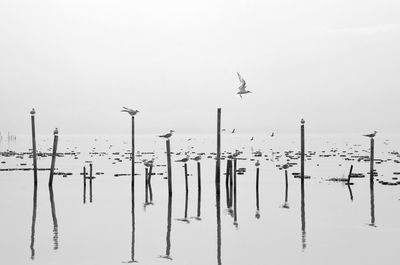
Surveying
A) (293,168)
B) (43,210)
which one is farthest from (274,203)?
(293,168)

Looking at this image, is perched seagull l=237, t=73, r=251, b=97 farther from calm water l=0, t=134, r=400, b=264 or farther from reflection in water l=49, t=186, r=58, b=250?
reflection in water l=49, t=186, r=58, b=250

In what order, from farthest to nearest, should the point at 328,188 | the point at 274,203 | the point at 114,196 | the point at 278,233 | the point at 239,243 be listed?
1. the point at 328,188
2. the point at 114,196
3. the point at 274,203
4. the point at 278,233
5. the point at 239,243

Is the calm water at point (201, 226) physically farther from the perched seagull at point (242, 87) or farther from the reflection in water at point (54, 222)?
the perched seagull at point (242, 87)

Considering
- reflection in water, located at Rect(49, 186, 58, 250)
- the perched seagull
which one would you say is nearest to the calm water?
reflection in water, located at Rect(49, 186, 58, 250)

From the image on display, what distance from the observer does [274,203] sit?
3159cm

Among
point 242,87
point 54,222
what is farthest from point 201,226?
point 54,222

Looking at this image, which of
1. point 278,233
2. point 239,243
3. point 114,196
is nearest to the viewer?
point 239,243

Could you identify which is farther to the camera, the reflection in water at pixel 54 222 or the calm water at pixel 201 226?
the reflection in water at pixel 54 222

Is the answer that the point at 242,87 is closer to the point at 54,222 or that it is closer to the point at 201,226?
the point at 201,226

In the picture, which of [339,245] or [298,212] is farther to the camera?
[298,212]

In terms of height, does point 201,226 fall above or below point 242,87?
below

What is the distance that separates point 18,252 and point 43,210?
968cm

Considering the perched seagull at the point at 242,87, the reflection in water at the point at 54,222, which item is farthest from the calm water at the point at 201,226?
the perched seagull at the point at 242,87

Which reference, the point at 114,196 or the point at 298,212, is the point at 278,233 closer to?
the point at 298,212
